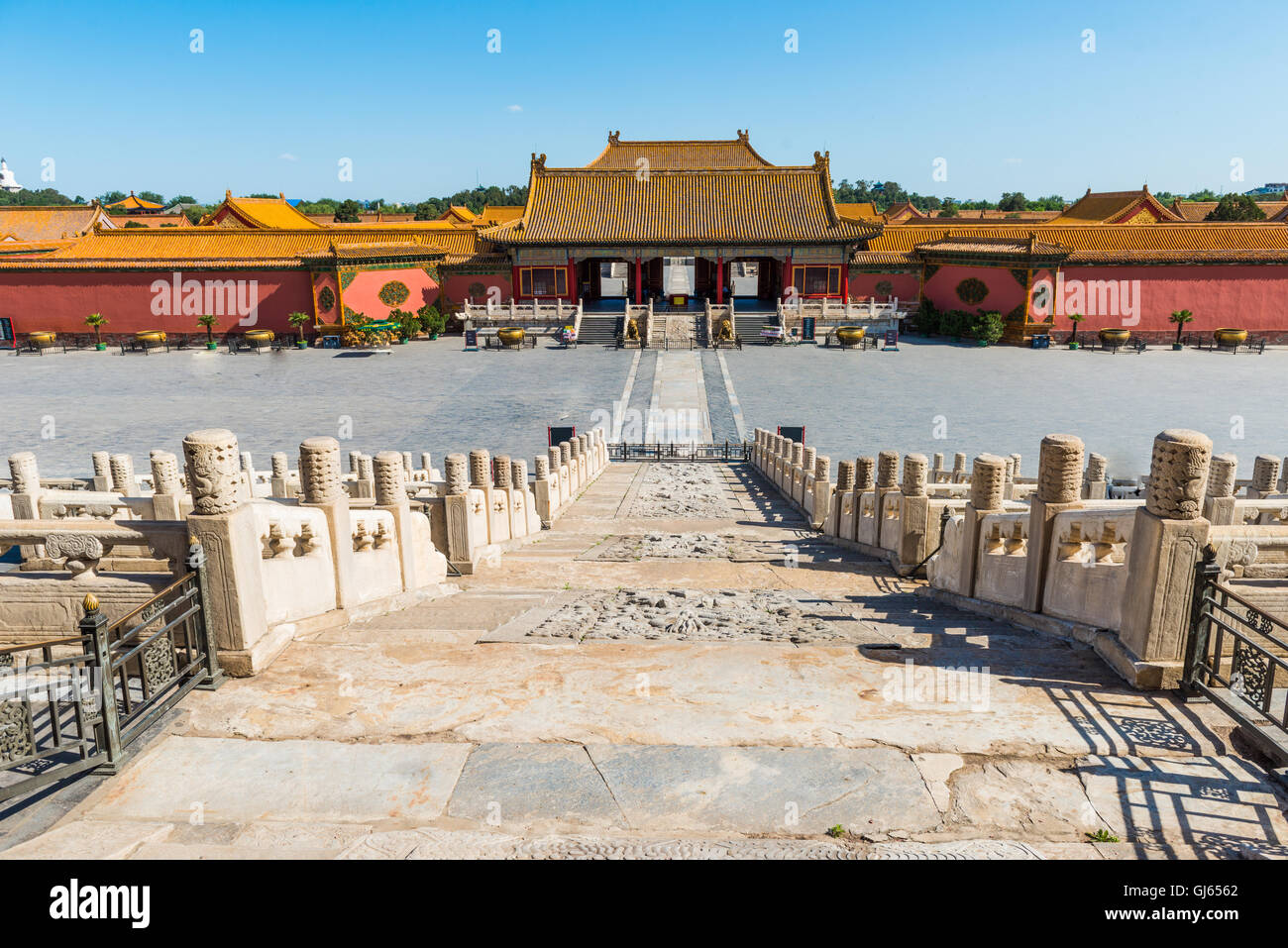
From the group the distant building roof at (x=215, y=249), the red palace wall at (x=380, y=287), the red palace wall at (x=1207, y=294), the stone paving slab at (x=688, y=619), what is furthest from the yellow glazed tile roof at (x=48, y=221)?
the red palace wall at (x=1207, y=294)

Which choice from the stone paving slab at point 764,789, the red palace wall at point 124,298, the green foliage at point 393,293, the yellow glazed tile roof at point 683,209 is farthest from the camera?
the yellow glazed tile roof at point 683,209

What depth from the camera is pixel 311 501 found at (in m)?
6.39

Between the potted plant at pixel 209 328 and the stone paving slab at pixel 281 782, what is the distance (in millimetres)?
35331

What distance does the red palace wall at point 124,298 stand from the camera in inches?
1417

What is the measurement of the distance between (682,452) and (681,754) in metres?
16.3

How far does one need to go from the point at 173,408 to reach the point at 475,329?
15708mm

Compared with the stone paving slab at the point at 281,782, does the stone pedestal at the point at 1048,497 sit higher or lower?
higher

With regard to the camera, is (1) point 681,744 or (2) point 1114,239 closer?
(1) point 681,744

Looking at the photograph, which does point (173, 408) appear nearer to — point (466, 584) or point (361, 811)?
point (466, 584)

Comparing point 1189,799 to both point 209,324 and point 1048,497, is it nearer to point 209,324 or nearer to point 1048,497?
point 1048,497

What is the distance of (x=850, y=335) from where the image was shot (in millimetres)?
34375

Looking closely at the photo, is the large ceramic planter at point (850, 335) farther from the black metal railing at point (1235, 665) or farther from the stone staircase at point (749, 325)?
the black metal railing at point (1235, 665)

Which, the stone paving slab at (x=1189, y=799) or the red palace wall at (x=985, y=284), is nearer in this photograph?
the stone paving slab at (x=1189, y=799)

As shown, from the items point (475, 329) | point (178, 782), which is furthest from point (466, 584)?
point (475, 329)
